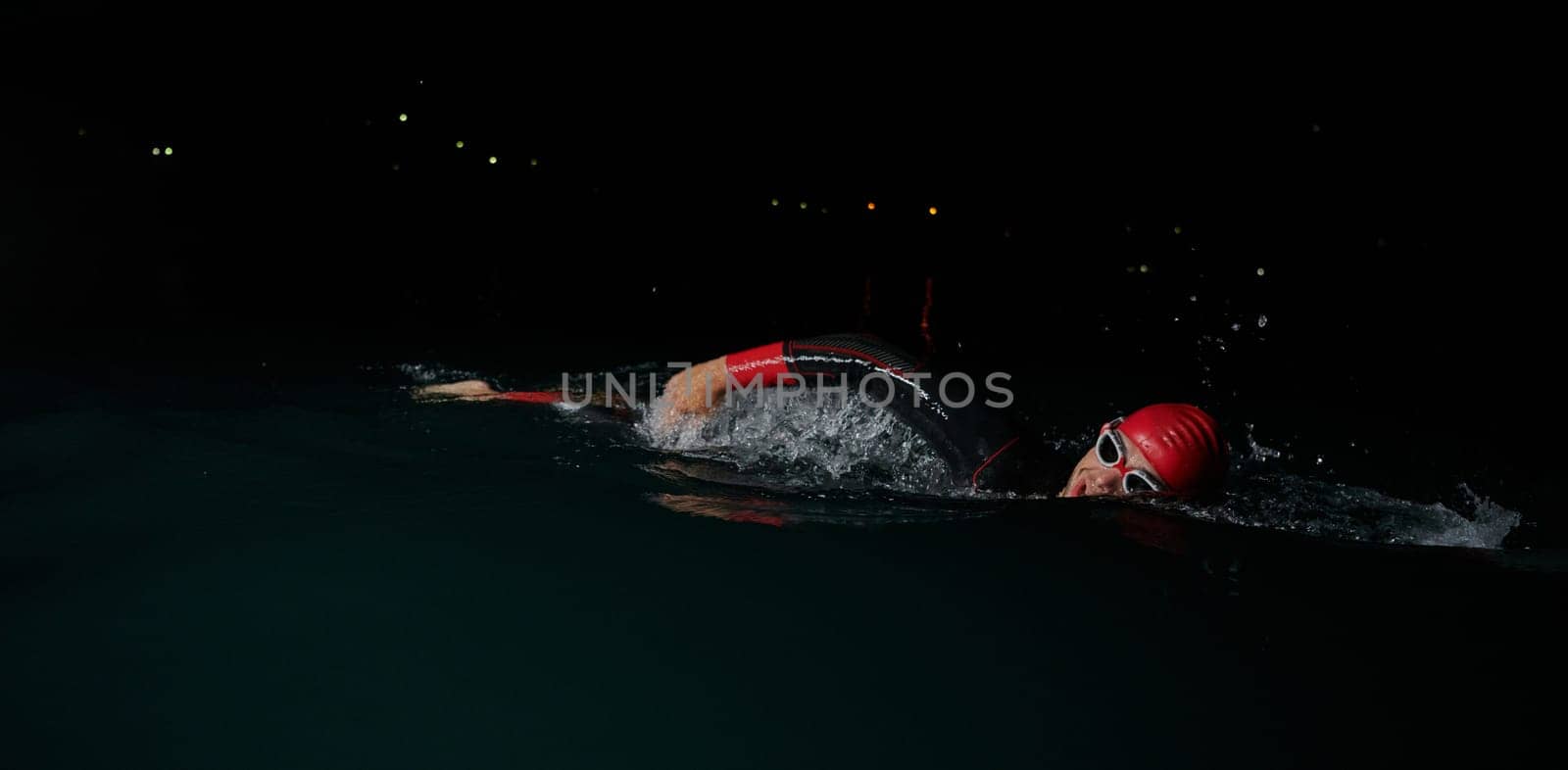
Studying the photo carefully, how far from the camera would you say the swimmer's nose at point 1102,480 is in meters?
3.12

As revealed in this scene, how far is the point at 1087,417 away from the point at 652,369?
2.81m

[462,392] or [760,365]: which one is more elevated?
[760,365]

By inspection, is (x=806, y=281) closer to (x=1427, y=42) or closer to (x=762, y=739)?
(x=1427, y=42)

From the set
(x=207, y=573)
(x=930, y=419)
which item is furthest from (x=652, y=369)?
(x=207, y=573)

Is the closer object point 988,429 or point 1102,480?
point 1102,480

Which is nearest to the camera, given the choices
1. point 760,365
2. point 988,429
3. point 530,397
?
point 988,429

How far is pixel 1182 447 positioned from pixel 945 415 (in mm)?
780

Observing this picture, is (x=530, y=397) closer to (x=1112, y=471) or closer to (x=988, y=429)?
(x=988, y=429)

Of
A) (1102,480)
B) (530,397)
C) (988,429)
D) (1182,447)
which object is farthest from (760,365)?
(1182,447)

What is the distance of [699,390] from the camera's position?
377 cm

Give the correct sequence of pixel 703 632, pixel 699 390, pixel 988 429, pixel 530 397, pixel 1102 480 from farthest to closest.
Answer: pixel 530 397 < pixel 699 390 < pixel 988 429 < pixel 1102 480 < pixel 703 632

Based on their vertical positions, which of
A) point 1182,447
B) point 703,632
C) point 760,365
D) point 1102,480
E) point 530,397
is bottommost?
point 703,632

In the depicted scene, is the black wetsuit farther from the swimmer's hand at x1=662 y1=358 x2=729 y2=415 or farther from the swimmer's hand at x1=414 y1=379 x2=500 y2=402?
the swimmer's hand at x1=414 y1=379 x2=500 y2=402

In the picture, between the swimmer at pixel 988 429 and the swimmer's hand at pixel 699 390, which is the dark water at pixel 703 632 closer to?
the swimmer at pixel 988 429
